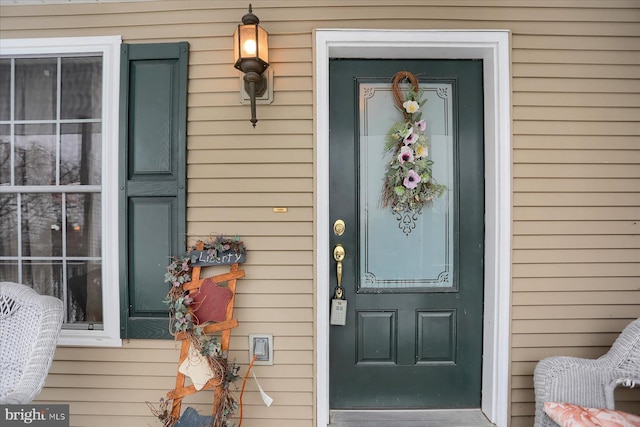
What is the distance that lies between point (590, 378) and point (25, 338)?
2.50 metres

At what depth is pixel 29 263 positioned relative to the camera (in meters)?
1.91

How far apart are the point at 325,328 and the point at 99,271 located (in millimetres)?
1294

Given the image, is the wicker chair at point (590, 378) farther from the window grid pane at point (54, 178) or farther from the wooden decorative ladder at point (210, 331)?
the window grid pane at point (54, 178)

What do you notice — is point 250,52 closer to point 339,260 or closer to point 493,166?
point 339,260

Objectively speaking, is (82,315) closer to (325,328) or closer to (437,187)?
(325,328)

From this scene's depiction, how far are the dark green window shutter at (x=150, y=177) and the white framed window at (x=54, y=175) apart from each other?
7.3 inches

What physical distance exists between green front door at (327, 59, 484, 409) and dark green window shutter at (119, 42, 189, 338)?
2.72 feet

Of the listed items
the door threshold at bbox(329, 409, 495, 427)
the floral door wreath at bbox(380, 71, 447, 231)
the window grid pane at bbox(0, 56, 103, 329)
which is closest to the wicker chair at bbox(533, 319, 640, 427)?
the door threshold at bbox(329, 409, 495, 427)

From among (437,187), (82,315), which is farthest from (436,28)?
(82,315)

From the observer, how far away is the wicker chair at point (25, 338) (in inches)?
55.5

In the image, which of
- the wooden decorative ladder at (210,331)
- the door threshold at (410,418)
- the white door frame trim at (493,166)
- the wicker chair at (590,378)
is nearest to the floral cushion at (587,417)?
the wicker chair at (590,378)

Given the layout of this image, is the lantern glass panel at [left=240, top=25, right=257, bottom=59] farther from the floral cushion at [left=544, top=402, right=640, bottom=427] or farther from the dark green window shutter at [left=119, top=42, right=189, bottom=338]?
the floral cushion at [left=544, top=402, right=640, bottom=427]

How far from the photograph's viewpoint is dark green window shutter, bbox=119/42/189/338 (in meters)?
1.80

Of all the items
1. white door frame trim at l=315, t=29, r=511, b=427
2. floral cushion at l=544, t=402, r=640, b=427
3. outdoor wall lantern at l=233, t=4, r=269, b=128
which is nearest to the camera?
floral cushion at l=544, t=402, r=640, b=427
